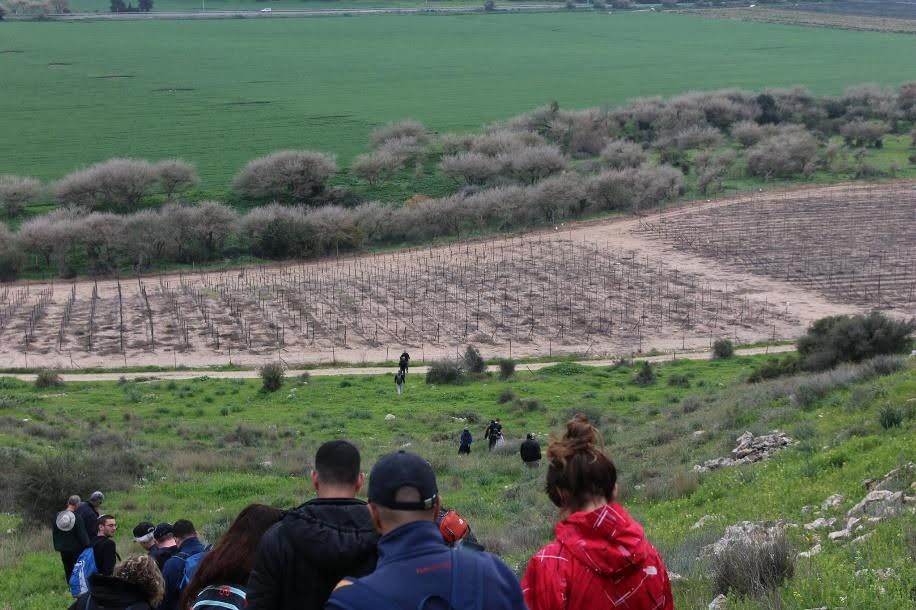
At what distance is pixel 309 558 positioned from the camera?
16.5ft

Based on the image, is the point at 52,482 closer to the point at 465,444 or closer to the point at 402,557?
the point at 465,444

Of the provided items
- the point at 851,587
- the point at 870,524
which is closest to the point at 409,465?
the point at 851,587

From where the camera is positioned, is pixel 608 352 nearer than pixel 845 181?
Yes

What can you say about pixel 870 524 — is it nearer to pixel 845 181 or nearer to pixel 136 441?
pixel 136 441

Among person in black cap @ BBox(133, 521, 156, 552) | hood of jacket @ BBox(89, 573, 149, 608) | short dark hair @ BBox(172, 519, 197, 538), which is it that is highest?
hood of jacket @ BBox(89, 573, 149, 608)

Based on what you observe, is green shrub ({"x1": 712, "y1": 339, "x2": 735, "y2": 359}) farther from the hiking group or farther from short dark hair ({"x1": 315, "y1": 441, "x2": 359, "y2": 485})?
short dark hair ({"x1": 315, "y1": 441, "x2": 359, "y2": 485})

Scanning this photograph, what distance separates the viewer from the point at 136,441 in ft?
78.2

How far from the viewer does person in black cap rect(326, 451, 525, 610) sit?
13.3ft

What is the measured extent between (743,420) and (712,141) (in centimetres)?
6490

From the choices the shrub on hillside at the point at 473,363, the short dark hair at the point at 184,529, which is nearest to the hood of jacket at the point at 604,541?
the short dark hair at the point at 184,529

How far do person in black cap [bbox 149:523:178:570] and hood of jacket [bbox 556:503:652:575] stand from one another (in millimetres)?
3199

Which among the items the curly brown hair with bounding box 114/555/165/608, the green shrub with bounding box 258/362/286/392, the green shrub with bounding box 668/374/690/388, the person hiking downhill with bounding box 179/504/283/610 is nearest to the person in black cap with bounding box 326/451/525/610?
the person hiking downhill with bounding box 179/504/283/610

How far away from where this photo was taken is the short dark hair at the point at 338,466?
16.9 feet

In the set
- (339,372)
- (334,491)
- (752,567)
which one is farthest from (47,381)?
(334,491)
